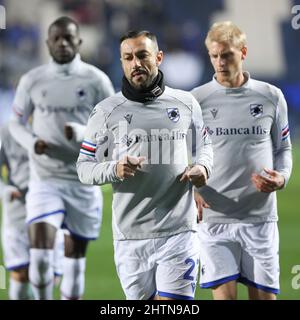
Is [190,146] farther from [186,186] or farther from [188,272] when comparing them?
[188,272]

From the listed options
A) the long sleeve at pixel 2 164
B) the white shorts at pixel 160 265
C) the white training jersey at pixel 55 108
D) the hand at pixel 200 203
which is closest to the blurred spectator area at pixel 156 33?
the long sleeve at pixel 2 164

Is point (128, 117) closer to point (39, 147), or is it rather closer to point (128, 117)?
point (128, 117)

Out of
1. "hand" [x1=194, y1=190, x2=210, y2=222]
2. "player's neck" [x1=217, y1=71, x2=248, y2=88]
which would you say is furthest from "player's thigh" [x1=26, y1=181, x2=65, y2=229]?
"player's neck" [x1=217, y1=71, x2=248, y2=88]

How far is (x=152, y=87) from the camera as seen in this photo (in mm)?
4422

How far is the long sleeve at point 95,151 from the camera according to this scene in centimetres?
428

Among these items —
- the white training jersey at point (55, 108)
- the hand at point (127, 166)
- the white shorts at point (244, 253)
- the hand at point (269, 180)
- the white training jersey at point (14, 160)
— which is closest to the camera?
the hand at point (127, 166)

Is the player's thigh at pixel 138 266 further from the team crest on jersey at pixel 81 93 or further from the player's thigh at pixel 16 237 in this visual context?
the player's thigh at pixel 16 237

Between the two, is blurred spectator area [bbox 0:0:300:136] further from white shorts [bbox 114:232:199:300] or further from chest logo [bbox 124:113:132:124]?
white shorts [bbox 114:232:199:300]

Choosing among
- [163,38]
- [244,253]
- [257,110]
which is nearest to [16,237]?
[244,253]

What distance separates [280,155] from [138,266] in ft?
3.39

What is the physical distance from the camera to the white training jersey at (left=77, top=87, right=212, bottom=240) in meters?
4.37

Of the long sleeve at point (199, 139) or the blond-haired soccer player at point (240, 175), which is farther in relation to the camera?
the blond-haired soccer player at point (240, 175)

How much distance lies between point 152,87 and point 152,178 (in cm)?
45

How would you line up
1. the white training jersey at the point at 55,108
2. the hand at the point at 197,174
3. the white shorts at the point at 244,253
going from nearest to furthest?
the hand at the point at 197,174
the white shorts at the point at 244,253
the white training jersey at the point at 55,108
